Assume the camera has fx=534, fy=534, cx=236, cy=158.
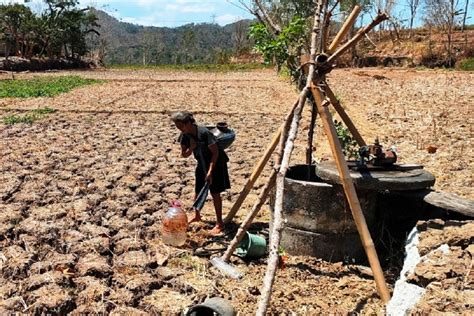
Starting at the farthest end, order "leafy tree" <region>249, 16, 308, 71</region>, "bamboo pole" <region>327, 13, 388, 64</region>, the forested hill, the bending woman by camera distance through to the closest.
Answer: the forested hill, "leafy tree" <region>249, 16, 308, 71</region>, the bending woman, "bamboo pole" <region>327, 13, 388, 64</region>

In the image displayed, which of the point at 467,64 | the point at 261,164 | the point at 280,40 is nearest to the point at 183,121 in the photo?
the point at 261,164

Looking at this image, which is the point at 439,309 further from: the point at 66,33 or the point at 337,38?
the point at 66,33

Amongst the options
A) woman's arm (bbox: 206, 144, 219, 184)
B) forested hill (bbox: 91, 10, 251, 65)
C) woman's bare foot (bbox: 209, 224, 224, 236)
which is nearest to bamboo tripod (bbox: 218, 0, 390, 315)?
woman's arm (bbox: 206, 144, 219, 184)

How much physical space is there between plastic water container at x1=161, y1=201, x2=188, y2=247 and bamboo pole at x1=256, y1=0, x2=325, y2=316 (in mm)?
1237

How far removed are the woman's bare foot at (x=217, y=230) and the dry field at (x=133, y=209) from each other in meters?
0.09

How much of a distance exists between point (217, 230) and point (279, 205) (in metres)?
1.73

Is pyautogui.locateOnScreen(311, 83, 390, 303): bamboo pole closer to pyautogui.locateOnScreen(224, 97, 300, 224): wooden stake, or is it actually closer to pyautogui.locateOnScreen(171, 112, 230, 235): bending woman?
pyautogui.locateOnScreen(224, 97, 300, 224): wooden stake

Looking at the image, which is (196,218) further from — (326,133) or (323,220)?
(326,133)

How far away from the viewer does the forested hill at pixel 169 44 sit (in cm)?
7550

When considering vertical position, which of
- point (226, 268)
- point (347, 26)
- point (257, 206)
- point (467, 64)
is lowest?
point (226, 268)

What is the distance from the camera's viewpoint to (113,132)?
11.0m

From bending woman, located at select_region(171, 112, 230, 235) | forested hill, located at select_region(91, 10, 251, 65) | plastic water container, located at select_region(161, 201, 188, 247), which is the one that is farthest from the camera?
forested hill, located at select_region(91, 10, 251, 65)

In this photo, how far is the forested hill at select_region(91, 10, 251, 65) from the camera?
7550 cm

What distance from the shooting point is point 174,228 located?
4879 millimetres
